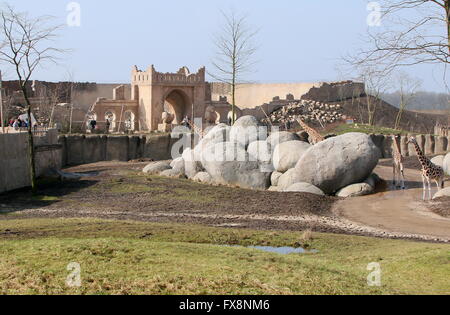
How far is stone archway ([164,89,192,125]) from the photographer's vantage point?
60.6m

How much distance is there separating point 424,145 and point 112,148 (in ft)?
58.9

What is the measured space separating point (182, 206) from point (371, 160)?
24.0ft

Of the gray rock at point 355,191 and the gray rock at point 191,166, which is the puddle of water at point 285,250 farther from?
the gray rock at point 191,166

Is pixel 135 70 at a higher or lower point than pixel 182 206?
higher

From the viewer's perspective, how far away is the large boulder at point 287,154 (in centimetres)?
2630

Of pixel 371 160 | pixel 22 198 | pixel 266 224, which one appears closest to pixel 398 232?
pixel 266 224

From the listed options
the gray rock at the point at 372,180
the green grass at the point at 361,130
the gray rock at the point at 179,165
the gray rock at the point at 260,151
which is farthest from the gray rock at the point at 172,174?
the green grass at the point at 361,130

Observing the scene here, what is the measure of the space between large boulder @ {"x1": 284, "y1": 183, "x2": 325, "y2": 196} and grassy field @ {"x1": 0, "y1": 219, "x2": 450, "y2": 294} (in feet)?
28.6

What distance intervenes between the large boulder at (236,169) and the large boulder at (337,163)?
6.11 ft

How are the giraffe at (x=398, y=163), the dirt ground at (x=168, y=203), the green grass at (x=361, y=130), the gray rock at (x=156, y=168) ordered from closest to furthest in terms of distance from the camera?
1. the dirt ground at (x=168, y=203)
2. the giraffe at (x=398, y=163)
3. the gray rock at (x=156, y=168)
4. the green grass at (x=361, y=130)

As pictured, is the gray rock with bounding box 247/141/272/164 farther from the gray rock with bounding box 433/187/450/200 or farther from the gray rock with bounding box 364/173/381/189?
the gray rock with bounding box 433/187/450/200

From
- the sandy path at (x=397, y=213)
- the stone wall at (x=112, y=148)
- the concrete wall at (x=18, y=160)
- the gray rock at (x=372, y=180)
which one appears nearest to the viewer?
the sandy path at (x=397, y=213)

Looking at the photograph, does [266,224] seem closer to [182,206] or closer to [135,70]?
[182,206]
